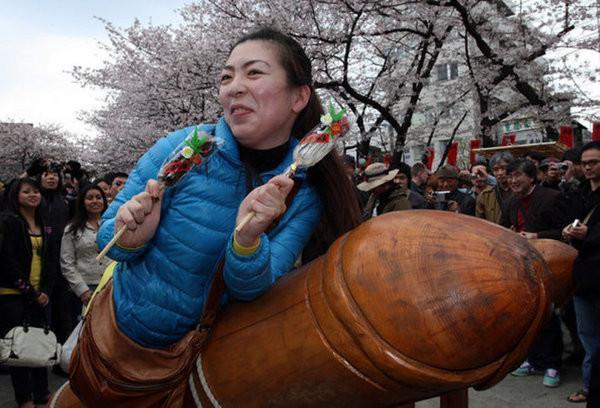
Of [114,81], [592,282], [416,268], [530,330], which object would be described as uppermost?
[114,81]

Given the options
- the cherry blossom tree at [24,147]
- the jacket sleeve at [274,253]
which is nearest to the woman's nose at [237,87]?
the jacket sleeve at [274,253]

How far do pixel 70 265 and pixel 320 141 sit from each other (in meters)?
4.39

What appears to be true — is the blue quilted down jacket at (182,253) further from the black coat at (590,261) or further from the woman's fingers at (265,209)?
the black coat at (590,261)

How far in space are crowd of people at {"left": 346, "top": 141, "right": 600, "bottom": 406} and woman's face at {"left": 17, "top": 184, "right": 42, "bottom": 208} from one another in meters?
3.12

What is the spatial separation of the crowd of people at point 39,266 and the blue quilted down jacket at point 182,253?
342cm

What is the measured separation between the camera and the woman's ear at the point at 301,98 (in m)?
1.81

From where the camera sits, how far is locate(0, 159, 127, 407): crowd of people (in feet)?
14.7

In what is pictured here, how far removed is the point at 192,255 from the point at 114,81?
1952 centimetres

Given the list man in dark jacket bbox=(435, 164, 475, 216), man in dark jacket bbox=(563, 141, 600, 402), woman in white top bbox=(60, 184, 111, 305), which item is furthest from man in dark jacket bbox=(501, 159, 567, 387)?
woman in white top bbox=(60, 184, 111, 305)

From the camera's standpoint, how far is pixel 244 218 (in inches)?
54.1

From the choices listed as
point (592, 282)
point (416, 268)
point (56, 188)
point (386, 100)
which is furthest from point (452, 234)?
point (386, 100)

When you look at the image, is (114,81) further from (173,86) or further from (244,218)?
(244,218)

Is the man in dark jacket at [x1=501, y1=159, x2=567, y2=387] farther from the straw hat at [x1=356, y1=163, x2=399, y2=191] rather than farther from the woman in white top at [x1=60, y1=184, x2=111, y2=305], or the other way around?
the woman in white top at [x1=60, y1=184, x2=111, y2=305]

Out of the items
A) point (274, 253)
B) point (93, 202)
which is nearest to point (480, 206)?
point (93, 202)
